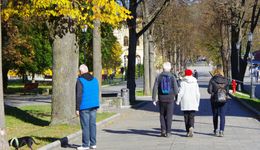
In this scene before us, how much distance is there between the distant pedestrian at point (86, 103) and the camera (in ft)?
39.4

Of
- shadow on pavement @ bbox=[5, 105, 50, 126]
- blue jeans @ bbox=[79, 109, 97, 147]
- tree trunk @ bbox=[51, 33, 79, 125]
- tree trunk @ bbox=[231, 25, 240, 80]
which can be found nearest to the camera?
blue jeans @ bbox=[79, 109, 97, 147]

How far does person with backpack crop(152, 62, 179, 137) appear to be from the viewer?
14.4 m

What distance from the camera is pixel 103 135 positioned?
1572 cm

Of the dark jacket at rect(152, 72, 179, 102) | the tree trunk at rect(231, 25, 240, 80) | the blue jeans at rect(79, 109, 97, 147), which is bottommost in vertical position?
the blue jeans at rect(79, 109, 97, 147)

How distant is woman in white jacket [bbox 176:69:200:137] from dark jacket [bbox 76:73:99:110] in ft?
10.6

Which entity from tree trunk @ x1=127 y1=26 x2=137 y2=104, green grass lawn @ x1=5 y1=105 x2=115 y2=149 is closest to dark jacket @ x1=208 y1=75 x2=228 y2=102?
green grass lawn @ x1=5 y1=105 x2=115 y2=149

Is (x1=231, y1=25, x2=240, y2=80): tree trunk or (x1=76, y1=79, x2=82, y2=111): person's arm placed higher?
(x1=231, y1=25, x2=240, y2=80): tree trunk

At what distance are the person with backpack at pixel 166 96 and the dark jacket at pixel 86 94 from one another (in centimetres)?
272

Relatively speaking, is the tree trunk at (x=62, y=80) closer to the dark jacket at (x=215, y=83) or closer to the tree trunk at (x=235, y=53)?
the dark jacket at (x=215, y=83)

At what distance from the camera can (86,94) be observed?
12055 mm

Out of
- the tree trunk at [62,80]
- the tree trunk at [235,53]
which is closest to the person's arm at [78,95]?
the tree trunk at [62,80]

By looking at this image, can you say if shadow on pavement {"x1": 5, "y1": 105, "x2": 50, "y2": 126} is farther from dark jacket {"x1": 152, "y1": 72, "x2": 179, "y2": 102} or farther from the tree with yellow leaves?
dark jacket {"x1": 152, "y1": 72, "x2": 179, "y2": 102}

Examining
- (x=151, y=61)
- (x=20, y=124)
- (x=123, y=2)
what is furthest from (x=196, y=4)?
(x=20, y=124)

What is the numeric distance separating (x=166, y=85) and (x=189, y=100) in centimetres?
75
